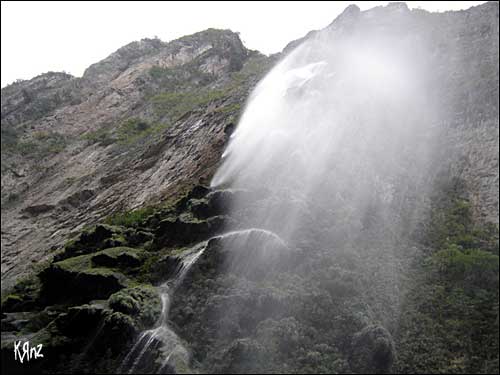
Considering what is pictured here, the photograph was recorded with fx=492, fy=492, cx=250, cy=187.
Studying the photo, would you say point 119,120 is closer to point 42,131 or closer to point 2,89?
point 42,131

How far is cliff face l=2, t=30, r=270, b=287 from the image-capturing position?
26.4 m

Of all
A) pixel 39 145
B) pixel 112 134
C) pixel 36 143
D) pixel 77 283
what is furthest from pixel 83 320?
pixel 36 143

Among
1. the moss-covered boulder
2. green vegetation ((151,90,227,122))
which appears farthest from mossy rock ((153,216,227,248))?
green vegetation ((151,90,227,122))

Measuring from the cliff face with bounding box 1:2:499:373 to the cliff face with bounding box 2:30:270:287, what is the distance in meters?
0.19

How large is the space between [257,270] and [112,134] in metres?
26.4

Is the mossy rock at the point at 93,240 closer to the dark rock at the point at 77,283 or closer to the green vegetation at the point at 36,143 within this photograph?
the dark rock at the point at 77,283

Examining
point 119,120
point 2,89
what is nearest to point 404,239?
point 119,120

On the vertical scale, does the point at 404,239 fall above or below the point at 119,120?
below

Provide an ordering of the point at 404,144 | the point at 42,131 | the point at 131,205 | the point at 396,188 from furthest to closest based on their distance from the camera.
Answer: the point at 42,131
the point at 131,205
the point at 404,144
the point at 396,188

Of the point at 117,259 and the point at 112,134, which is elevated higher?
the point at 112,134

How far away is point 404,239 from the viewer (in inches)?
707

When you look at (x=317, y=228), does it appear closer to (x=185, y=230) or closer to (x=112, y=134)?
(x=185, y=230)

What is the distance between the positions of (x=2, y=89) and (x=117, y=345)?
49113mm

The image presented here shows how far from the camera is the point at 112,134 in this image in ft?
128
